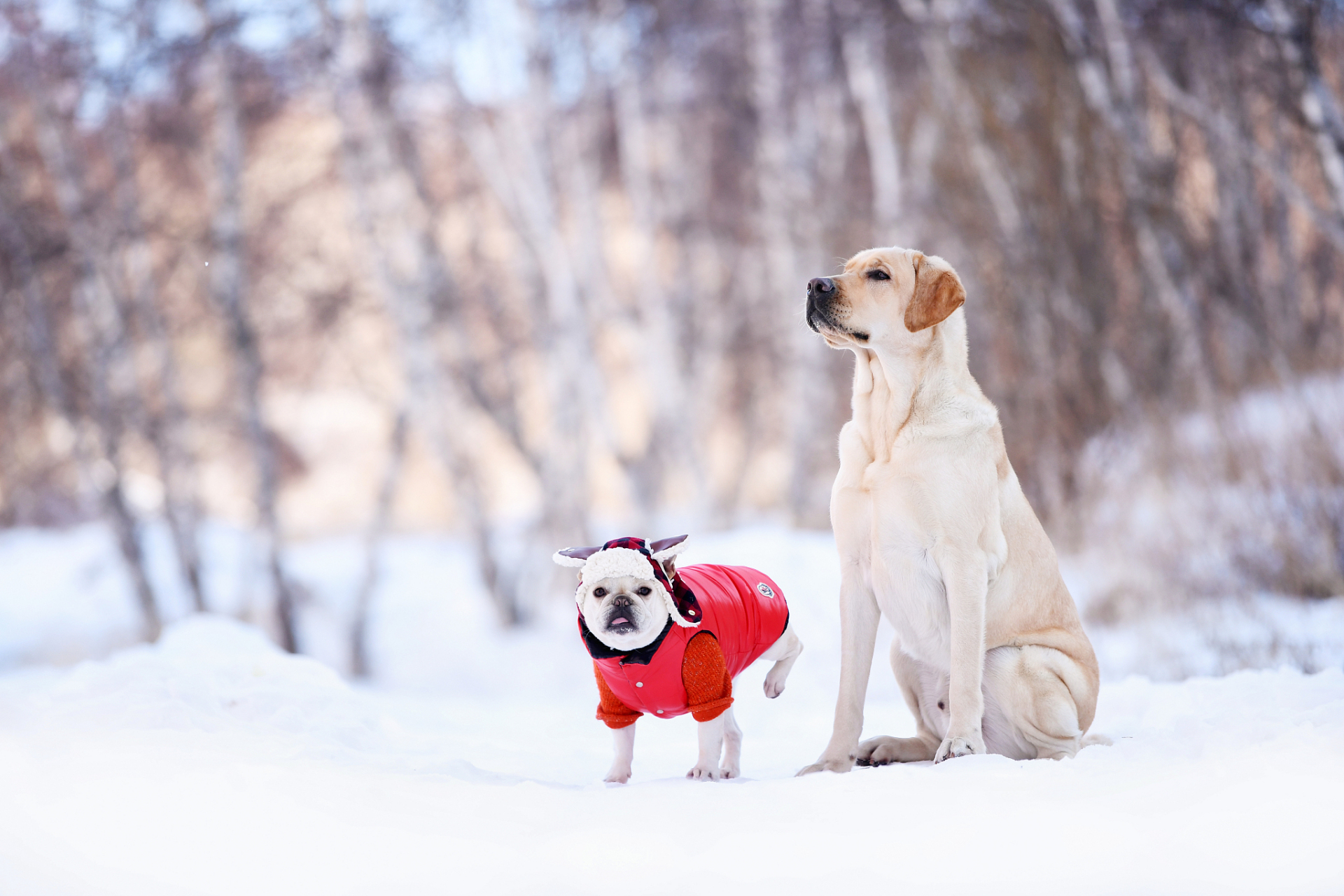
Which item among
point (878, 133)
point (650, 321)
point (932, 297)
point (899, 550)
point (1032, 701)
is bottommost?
point (1032, 701)

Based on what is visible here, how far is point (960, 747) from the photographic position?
2693mm

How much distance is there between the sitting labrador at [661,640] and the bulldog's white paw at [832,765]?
24 centimetres

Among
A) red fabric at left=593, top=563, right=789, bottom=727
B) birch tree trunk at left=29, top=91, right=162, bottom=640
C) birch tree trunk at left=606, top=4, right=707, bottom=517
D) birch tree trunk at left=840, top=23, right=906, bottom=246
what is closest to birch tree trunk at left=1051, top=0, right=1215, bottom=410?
birch tree trunk at left=840, top=23, right=906, bottom=246

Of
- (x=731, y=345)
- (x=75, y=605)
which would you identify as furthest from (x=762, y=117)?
(x=75, y=605)

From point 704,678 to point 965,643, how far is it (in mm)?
683

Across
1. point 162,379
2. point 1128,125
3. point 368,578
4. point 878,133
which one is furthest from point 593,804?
point 878,133

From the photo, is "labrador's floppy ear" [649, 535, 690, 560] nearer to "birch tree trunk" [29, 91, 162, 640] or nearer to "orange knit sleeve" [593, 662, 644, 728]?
"orange knit sleeve" [593, 662, 644, 728]

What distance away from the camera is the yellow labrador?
110 inches

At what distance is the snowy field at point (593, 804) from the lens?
2066 millimetres

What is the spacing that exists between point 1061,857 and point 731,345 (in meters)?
13.9

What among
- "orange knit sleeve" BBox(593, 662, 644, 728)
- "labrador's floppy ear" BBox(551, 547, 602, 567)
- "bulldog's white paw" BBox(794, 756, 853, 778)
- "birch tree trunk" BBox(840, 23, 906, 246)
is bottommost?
"bulldog's white paw" BBox(794, 756, 853, 778)

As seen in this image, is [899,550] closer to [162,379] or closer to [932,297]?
[932,297]

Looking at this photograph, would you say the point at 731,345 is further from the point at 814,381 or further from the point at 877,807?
the point at 877,807

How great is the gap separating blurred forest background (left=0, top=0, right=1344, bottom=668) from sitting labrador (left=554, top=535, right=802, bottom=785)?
396 centimetres
